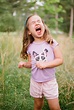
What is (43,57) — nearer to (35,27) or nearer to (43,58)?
(43,58)

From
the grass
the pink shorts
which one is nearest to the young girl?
the pink shorts

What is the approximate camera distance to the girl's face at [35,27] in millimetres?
3191

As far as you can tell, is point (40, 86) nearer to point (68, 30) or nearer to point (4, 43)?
point (4, 43)

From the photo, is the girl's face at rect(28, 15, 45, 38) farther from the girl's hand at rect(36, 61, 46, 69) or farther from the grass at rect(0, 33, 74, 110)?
the grass at rect(0, 33, 74, 110)

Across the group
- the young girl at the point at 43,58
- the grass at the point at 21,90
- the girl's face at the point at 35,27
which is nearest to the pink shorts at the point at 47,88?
the young girl at the point at 43,58

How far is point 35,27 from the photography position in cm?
323

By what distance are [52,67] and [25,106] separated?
1.33 meters

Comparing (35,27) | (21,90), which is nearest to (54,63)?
(35,27)

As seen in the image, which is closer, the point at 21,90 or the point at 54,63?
the point at 54,63

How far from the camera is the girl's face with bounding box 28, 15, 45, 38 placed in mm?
3191

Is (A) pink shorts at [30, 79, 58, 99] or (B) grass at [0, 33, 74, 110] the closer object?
(A) pink shorts at [30, 79, 58, 99]

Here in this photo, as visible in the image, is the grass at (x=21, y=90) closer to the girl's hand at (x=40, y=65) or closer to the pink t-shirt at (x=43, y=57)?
the pink t-shirt at (x=43, y=57)

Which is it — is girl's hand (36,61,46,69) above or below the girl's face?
below

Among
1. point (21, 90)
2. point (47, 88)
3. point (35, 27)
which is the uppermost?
point (35, 27)
